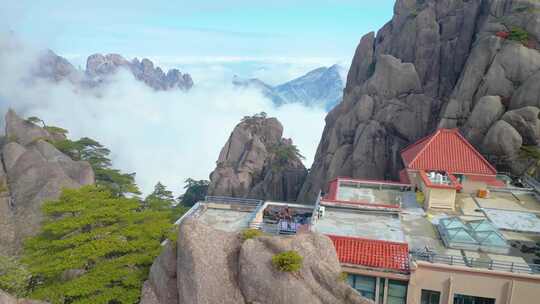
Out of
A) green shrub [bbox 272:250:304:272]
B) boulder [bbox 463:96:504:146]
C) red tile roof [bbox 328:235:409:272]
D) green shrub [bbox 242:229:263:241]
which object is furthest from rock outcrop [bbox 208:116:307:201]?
green shrub [bbox 272:250:304:272]

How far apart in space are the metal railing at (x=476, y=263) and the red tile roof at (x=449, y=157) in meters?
13.4

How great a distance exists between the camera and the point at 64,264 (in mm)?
26141

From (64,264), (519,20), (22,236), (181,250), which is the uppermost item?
(519,20)

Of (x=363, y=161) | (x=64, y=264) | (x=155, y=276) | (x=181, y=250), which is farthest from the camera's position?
(x=363, y=161)

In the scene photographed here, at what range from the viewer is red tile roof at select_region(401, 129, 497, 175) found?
37.8 meters

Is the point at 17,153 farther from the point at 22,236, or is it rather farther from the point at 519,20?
the point at 519,20

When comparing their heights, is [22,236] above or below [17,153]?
below

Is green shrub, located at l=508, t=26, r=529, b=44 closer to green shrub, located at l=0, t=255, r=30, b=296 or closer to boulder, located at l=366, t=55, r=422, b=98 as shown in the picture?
boulder, located at l=366, t=55, r=422, b=98

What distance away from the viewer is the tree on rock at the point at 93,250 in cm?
2578

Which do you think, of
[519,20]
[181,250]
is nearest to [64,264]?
[181,250]

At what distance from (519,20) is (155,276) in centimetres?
5590

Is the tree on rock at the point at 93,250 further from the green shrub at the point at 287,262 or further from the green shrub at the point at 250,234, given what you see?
the green shrub at the point at 287,262

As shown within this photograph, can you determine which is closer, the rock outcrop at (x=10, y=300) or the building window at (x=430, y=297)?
the rock outcrop at (x=10, y=300)

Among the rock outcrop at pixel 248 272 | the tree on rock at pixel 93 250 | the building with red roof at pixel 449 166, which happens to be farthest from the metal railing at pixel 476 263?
the tree on rock at pixel 93 250
